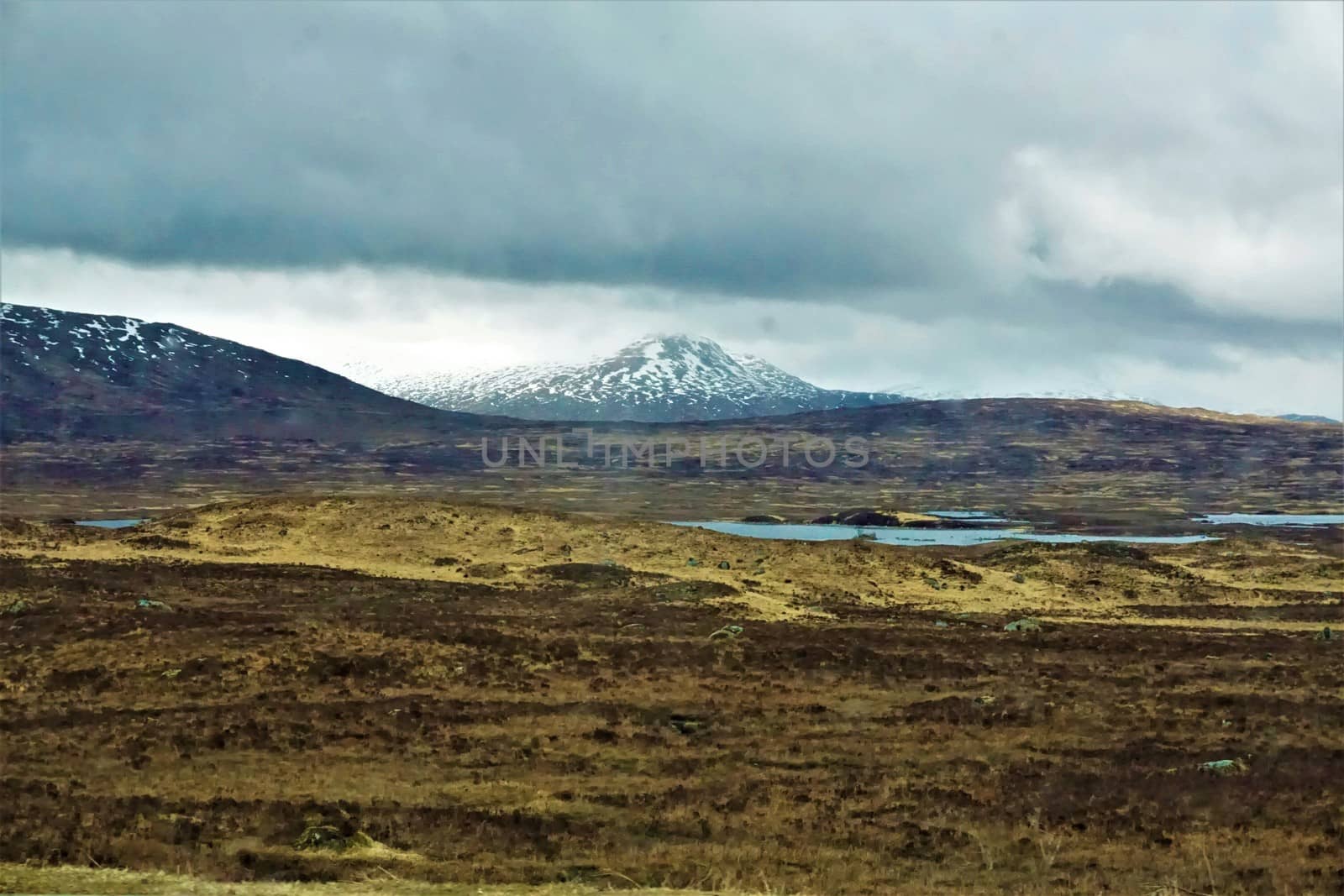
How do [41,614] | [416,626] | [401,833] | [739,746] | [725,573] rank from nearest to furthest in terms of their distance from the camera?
1. [401,833]
2. [739,746]
3. [41,614]
4. [416,626]
5. [725,573]

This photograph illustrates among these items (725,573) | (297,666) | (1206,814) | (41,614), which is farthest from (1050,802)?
(725,573)

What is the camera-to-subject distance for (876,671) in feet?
125

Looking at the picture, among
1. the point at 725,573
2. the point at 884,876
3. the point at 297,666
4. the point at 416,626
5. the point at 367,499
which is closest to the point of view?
the point at 884,876

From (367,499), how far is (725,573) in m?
26.9

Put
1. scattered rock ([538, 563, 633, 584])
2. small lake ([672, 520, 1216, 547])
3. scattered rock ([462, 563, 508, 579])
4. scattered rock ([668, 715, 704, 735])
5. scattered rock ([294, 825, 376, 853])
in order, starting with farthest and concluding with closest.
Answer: small lake ([672, 520, 1216, 547]) < scattered rock ([462, 563, 508, 579]) < scattered rock ([538, 563, 633, 584]) < scattered rock ([668, 715, 704, 735]) < scattered rock ([294, 825, 376, 853])

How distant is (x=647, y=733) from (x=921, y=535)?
323 ft

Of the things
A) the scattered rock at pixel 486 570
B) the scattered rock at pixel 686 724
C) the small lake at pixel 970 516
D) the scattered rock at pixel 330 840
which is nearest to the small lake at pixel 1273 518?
the small lake at pixel 970 516

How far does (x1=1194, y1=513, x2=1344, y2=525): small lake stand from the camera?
146000 millimetres

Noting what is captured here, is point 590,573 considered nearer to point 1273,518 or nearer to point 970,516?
point 970,516

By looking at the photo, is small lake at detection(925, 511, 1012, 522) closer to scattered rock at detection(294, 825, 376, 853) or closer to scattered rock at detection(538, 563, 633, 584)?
scattered rock at detection(538, 563, 633, 584)

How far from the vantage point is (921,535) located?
403 ft

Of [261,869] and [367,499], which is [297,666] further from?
[367,499]

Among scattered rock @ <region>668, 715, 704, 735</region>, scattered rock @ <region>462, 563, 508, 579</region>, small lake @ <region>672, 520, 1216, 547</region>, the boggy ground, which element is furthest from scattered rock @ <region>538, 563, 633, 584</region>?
small lake @ <region>672, 520, 1216, 547</region>

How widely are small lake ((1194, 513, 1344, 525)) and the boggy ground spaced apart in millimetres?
96424
